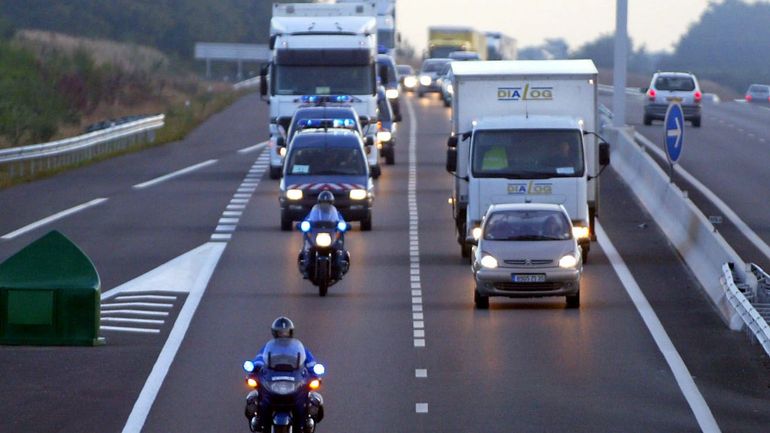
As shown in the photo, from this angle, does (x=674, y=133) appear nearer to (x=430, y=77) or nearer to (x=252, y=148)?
(x=252, y=148)

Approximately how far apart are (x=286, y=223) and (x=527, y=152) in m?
6.33

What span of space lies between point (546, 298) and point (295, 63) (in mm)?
18443

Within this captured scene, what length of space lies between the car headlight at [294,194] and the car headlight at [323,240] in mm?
7548

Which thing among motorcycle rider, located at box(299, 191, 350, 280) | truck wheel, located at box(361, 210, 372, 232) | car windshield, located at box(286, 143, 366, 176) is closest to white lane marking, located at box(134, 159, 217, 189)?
car windshield, located at box(286, 143, 366, 176)

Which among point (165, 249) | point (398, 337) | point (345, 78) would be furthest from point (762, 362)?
point (345, 78)

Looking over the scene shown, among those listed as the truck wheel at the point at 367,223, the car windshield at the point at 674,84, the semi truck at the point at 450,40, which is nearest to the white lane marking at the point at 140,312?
the truck wheel at the point at 367,223

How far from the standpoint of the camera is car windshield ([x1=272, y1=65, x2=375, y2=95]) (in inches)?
1655

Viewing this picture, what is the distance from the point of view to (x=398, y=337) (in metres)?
21.0

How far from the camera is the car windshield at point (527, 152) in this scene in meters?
27.3

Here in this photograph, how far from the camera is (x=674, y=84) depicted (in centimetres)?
6059

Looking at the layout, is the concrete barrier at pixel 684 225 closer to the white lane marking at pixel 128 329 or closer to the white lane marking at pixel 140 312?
the white lane marking at pixel 128 329

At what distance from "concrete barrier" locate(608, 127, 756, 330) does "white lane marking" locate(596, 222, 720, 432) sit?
915 mm

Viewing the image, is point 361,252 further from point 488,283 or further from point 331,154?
point 488,283

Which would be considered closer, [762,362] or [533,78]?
[762,362]
